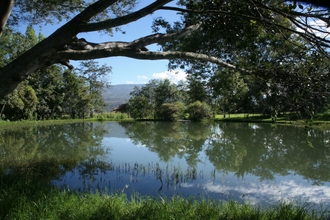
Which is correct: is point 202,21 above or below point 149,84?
below

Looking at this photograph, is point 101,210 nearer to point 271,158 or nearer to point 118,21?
point 118,21

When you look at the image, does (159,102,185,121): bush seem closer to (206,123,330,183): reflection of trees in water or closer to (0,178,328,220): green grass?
(206,123,330,183): reflection of trees in water

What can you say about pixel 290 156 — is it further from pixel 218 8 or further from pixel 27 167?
pixel 27 167

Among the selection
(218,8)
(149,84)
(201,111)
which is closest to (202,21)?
(218,8)

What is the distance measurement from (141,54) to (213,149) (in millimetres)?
9308

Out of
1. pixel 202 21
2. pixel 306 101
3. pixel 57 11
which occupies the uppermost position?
pixel 57 11

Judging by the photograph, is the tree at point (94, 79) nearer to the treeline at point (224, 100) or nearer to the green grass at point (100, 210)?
the treeline at point (224, 100)

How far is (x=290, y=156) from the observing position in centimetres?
1031

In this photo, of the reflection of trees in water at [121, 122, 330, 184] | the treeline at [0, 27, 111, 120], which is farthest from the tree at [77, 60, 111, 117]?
the reflection of trees in water at [121, 122, 330, 184]

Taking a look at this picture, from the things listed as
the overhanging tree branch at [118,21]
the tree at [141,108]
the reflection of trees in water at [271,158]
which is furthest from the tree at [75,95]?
the overhanging tree branch at [118,21]

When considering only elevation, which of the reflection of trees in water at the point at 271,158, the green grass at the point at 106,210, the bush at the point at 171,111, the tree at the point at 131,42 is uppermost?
the tree at the point at 131,42

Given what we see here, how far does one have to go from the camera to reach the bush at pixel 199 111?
29938mm

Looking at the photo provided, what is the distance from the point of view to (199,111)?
29906mm

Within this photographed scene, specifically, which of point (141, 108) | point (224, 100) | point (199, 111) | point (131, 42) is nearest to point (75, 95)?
point (141, 108)
